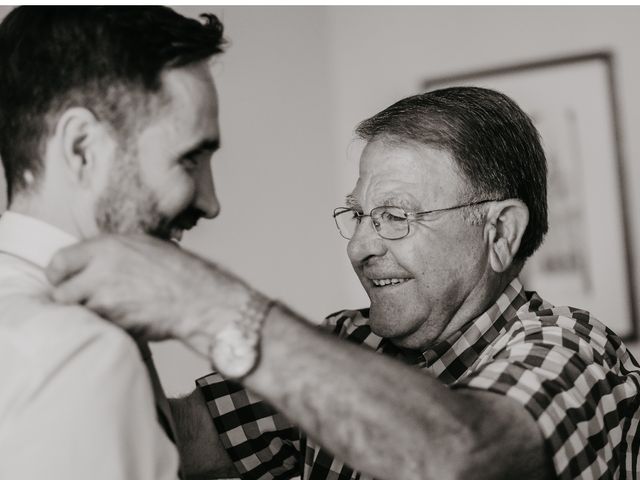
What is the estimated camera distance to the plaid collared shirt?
3.44 feet

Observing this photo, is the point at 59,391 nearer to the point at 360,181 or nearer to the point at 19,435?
the point at 19,435

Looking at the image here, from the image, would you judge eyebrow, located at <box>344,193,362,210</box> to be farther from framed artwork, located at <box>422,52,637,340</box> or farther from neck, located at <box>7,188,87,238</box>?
framed artwork, located at <box>422,52,637,340</box>

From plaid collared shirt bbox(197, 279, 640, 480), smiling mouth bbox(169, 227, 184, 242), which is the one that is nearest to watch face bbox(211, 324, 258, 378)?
smiling mouth bbox(169, 227, 184, 242)

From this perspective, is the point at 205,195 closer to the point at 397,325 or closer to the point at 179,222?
the point at 179,222

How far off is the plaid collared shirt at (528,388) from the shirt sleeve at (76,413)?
48cm

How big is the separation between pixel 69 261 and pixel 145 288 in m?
0.08

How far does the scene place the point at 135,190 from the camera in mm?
831

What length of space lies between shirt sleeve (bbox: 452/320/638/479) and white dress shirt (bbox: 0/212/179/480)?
0.47 meters

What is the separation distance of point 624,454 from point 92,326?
0.94 metres

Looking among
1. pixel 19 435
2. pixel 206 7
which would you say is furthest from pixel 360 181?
pixel 19 435

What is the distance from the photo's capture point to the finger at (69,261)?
0.78 meters

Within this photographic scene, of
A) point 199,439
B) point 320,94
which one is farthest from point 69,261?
point 320,94

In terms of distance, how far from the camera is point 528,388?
1.03 m

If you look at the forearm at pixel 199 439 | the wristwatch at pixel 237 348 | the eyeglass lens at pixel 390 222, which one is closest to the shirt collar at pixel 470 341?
the eyeglass lens at pixel 390 222
